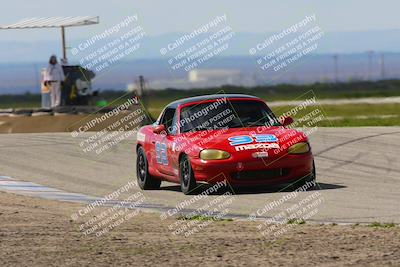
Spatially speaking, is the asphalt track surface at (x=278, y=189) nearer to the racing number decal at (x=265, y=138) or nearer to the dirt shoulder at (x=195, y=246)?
the racing number decal at (x=265, y=138)

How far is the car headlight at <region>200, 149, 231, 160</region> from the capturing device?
14.1m

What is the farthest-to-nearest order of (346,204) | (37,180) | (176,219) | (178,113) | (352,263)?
(37,180), (178,113), (346,204), (176,219), (352,263)

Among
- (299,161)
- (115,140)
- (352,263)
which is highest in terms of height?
(352,263)

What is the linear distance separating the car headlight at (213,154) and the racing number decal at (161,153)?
1.12m

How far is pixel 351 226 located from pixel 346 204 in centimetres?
221

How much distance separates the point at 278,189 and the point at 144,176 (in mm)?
2301

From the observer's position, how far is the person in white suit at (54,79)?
31.3 meters

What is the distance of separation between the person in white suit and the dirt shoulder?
20.1 m

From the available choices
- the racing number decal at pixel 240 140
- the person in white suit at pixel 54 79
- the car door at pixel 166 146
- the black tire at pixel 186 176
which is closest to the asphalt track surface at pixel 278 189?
the black tire at pixel 186 176

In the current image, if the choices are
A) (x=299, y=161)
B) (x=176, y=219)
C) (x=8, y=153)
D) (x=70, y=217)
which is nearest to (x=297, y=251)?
(x=176, y=219)

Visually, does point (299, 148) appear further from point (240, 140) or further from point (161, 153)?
point (161, 153)

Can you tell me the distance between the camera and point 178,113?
50.3 feet

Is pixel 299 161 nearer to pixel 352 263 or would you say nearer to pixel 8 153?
pixel 352 263

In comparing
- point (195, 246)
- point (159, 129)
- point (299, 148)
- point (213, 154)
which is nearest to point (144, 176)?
point (159, 129)
